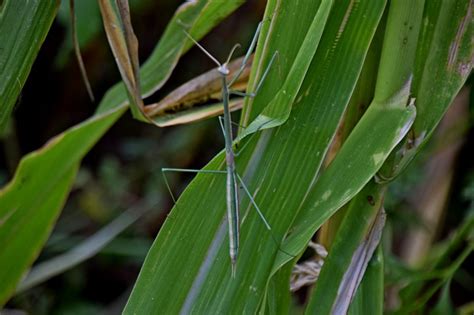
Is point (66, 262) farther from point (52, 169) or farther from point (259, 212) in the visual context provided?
point (259, 212)

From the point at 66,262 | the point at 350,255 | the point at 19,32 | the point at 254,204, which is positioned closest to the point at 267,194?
the point at 254,204

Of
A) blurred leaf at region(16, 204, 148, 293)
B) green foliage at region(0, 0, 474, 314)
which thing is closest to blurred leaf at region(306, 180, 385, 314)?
green foliage at region(0, 0, 474, 314)

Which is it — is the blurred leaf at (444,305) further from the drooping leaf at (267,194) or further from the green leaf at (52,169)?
the green leaf at (52,169)

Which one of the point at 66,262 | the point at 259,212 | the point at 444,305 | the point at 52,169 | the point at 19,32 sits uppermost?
the point at 19,32

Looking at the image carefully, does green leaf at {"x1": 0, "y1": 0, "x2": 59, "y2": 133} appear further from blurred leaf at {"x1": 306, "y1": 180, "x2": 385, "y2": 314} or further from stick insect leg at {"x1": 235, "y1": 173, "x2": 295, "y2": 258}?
blurred leaf at {"x1": 306, "y1": 180, "x2": 385, "y2": 314}

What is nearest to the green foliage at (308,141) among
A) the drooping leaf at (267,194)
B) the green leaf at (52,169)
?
the drooping leaf at (267,194)

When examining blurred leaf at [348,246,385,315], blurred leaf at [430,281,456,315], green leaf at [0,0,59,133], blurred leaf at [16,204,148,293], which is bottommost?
blurred leaf at [16,204,148,293]
